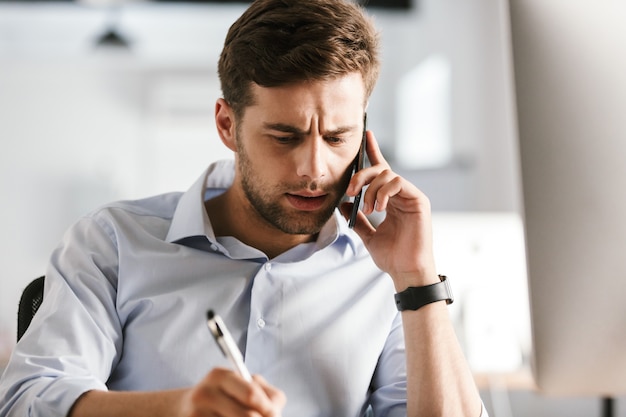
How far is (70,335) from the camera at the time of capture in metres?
1.06

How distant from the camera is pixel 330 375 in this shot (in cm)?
117

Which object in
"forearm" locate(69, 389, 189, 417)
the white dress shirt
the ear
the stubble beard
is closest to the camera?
"forearm" locate(69, 389, 189, 417)

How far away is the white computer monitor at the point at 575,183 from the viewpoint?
946 millimetres

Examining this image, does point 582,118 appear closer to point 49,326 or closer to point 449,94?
point 49,326

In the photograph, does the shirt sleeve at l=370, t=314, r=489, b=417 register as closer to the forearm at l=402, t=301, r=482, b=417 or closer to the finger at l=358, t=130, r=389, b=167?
the forearm at l=402, t=301, r=482, b=417

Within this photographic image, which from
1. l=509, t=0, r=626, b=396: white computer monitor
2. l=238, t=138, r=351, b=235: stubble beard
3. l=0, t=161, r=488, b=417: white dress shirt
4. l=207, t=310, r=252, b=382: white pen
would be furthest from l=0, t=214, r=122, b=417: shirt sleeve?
l=509, t=0, r=626, b=396: white computer monitor

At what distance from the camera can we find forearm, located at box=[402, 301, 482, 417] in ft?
3.72

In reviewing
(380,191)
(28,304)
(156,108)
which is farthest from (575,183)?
(156,108)

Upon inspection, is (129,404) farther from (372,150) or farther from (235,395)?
(372,150)

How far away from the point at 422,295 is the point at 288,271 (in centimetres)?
23

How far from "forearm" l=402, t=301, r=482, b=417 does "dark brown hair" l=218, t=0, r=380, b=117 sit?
407mm

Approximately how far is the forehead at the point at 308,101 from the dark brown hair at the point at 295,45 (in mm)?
11

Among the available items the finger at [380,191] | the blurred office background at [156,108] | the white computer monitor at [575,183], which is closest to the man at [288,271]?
the finger at [380,191]

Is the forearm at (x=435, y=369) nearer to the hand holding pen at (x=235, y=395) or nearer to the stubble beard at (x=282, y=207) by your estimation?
the stubble beard at (x=282, y=207)
